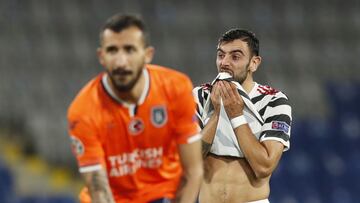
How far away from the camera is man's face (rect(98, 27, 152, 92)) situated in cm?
354

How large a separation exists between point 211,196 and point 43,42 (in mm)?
6533

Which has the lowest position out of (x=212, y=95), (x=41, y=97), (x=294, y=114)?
(x=294, y=114)

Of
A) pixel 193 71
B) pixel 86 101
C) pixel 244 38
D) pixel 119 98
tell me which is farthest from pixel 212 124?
pixel 193 71

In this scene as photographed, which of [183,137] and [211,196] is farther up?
[183,137]

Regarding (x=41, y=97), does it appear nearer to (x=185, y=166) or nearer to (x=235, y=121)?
(x=235, y=121)

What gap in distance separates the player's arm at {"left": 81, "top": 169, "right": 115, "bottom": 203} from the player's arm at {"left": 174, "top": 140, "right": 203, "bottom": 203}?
32cm

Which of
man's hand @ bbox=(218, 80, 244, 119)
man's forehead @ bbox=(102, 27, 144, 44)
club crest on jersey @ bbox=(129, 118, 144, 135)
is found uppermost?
man's forehead @ bbox=(102, 27, 144, 44)

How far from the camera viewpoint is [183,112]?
146 inches

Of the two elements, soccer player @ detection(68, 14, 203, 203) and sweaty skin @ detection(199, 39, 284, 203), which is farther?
sweaty skin @ detection(199, 39, 284, 203)

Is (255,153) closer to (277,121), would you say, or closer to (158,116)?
(277,121)

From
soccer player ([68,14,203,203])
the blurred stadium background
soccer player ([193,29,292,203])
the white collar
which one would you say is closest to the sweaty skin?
soccer player ([193,29,292,203])

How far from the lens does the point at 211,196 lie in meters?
4.59

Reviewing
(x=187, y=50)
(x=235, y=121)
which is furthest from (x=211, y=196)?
(x=187, y=50)

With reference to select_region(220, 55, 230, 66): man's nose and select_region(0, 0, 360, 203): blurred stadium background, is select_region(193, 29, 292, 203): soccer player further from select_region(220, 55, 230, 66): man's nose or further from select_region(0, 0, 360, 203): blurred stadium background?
select_region(0, 0, 360, 203): blurred stadium background
